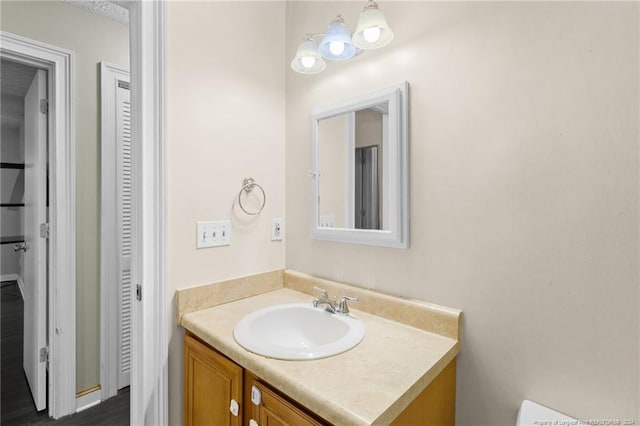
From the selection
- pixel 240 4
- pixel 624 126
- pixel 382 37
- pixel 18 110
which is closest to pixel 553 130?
pixel 624 126

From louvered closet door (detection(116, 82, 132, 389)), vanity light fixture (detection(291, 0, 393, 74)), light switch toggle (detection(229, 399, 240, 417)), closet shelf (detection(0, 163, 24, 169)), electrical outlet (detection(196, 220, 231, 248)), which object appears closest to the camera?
light switch toggle (detection(229, 399, 240, 417))

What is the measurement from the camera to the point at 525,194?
914 mm

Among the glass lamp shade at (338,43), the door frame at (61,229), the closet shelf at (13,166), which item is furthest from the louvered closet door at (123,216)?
the closet shelf at (13,166)

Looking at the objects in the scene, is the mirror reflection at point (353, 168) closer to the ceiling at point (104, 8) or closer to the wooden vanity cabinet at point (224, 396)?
the wooden vanity cabinet at point (224, 396)

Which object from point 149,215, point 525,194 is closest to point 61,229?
point 149,215

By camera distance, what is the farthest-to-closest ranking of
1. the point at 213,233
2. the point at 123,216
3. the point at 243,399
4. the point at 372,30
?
the point at 123,216 < the point at 213,233 < the point at 372,30 < the point at 243,399

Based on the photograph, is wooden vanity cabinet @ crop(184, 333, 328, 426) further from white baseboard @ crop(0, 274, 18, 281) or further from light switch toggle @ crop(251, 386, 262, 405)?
white baseboard @ crop(0, 274, 18, 281)

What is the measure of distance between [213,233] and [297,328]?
55 centimetres

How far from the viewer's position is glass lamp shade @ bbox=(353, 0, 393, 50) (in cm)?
109

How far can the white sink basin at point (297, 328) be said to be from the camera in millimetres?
1052

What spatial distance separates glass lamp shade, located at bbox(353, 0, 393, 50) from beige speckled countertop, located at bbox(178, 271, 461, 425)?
0.96 m

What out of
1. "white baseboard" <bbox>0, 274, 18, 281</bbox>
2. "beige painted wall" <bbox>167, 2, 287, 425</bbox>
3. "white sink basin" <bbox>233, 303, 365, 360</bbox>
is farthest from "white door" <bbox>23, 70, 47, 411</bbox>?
"white baseboard" <bbox>0, 274, 18, 281</bbox>

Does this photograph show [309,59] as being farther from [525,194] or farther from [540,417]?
[540,417]

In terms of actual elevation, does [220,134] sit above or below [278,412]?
above
